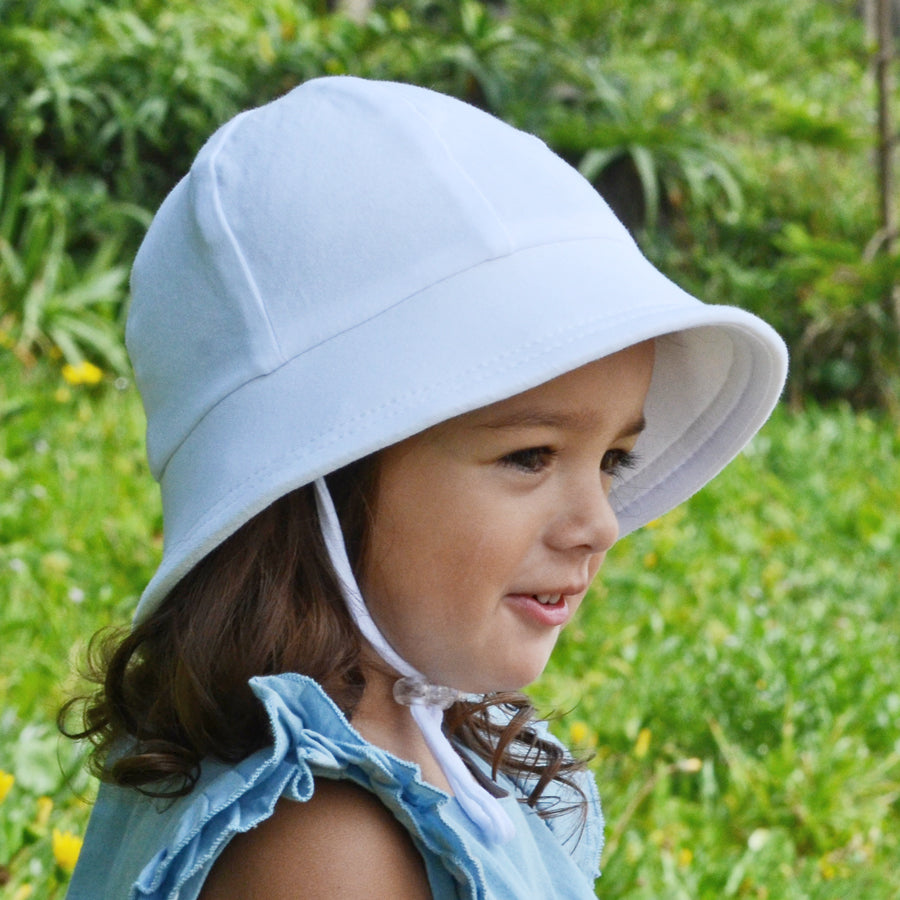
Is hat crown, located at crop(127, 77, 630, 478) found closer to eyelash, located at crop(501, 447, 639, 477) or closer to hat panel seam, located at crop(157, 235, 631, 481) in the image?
hat panel seam, located at crop(157, 235, 631, 481)

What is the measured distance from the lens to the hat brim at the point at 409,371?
1.30 m

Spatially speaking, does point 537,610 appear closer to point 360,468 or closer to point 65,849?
point 360,468

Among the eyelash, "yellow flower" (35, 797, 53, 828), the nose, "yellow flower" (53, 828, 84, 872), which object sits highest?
the eyelash

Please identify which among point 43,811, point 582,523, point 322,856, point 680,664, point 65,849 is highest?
point 582,523

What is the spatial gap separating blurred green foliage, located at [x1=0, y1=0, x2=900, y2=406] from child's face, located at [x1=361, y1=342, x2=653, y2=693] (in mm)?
3687

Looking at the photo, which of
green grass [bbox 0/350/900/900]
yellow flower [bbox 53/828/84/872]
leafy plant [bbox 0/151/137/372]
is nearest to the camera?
yellow flower [bbox 53/828/84/872]

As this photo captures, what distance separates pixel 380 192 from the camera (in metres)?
1.39

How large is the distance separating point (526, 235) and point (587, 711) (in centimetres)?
178

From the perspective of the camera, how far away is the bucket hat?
1324mm

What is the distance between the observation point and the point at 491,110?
619 centimetres

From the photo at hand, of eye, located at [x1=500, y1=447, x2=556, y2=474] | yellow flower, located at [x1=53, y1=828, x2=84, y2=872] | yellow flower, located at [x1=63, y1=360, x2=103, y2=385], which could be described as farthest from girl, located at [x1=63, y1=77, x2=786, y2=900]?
yellow flower, located at [x1=63, y1=360, x2=103, y2=385]

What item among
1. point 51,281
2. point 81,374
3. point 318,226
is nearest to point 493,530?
point 318,226

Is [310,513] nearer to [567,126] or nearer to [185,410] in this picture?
[185,410]

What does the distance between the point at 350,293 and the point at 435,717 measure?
0.48m
